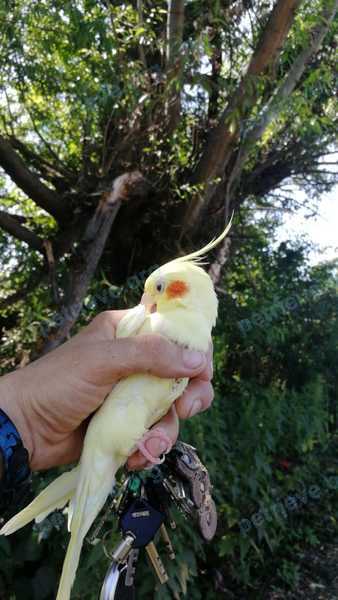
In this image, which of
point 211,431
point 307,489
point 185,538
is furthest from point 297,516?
point 185,538

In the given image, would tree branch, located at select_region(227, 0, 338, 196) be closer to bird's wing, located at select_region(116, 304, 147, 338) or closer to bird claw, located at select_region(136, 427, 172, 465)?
bird's wing, located at select_region(116, 304, 147, 338)

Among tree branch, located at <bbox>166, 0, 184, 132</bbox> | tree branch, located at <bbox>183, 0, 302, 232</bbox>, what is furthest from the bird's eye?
tree branch, located at <bbox>183, 0, 302, 232</bbox>

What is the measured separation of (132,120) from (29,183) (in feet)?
3.00

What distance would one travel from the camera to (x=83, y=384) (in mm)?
1563

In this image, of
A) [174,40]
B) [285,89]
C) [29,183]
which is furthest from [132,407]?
[285,89]

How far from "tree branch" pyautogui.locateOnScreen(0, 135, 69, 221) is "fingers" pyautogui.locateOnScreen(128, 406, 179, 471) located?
268 centimetres

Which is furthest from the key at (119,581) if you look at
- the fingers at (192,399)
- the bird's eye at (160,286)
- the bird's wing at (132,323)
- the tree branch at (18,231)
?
the tree branch at (18,231)

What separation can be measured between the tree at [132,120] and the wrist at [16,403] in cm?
182

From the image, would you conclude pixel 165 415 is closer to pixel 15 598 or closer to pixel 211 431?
pixel 15 598

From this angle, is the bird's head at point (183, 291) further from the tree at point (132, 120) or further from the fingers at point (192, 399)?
the tree at point (132, 120)

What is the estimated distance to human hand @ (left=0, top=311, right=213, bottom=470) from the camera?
1.48 metres

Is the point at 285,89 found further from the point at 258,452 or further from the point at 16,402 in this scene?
the point at 16,402

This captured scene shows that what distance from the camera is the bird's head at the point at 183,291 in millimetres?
A: 1537

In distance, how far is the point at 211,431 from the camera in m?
3.27
